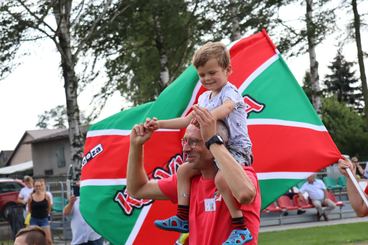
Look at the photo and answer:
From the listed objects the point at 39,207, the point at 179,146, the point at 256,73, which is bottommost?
the point at 39,207

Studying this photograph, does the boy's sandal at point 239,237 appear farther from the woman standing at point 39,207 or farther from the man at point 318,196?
the man at point 318,196

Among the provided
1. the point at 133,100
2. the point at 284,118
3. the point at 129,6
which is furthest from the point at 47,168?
the point at 284,118

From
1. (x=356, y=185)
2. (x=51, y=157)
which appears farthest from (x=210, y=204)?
(x=51, y=157)

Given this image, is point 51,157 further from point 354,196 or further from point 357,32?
point 354,196

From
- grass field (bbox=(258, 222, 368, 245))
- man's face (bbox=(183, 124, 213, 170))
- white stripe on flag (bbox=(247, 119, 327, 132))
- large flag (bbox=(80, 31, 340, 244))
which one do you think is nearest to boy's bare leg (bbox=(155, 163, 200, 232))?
man's face (bbox=(183, 124, 213, 170))

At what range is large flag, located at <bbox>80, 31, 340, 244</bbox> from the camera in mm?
5633

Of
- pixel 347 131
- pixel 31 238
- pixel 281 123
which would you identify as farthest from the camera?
pixel 347 131

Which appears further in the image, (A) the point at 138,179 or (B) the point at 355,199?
(B) the point at 355,199

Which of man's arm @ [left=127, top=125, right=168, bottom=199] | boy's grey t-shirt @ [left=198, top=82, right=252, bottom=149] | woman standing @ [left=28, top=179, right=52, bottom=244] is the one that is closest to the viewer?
boy's grey t-shirt @ [left=198, top=82, right=252, bottom=149]

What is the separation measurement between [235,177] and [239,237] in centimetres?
34

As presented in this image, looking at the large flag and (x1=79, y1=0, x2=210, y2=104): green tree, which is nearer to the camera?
the large flag

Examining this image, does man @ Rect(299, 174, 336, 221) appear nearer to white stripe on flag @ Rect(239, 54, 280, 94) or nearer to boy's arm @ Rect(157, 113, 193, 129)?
white stripe on flag @ Rect(239, 54, 280, 94)

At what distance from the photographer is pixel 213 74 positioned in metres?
3.57

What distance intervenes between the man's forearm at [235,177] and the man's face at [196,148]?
0.86 feet
